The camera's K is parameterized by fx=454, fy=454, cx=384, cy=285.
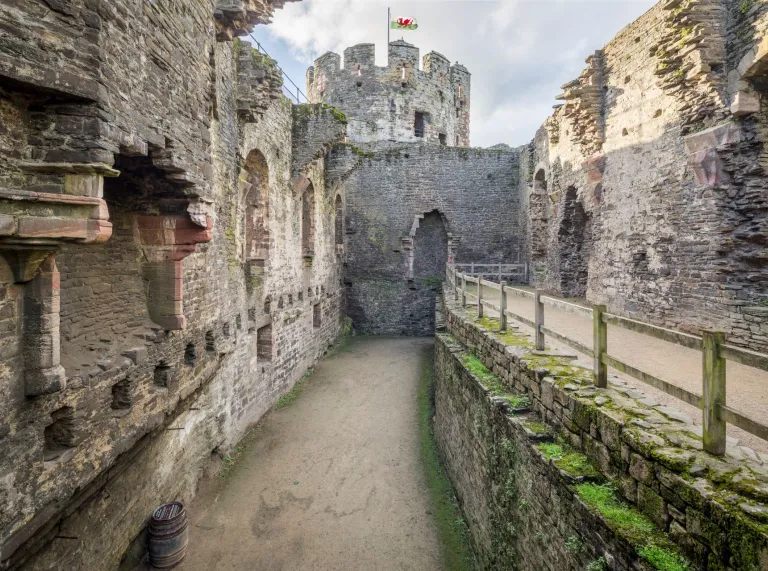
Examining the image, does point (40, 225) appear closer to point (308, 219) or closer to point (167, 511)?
point (167, 511)

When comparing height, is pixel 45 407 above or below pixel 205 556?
above

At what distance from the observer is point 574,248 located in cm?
1268

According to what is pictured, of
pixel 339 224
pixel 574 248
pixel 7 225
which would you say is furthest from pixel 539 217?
pixel 7 225

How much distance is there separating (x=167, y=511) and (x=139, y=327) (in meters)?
2.25

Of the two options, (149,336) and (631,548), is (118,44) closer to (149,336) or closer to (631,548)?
(149,336)

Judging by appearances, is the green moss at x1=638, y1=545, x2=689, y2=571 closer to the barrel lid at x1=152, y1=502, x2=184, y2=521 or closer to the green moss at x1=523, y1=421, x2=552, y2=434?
the green moss at x1=523, y1=421, x2=552, y2=434

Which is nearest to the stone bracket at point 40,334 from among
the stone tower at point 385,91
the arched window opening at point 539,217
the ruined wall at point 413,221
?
the ruined wall at point 413,221

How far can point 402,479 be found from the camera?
23.5ft

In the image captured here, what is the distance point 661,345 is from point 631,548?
4263 millimetres

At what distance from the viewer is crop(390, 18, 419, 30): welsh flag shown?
25281 millimetres

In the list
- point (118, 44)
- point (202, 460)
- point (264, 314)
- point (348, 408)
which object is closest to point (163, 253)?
point (118, 44)

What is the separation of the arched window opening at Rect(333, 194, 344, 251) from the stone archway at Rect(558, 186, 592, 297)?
25.4 ft

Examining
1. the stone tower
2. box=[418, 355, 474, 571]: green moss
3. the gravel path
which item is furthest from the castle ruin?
the stone tower

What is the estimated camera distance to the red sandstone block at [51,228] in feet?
9.36
